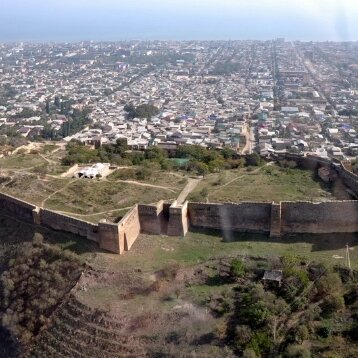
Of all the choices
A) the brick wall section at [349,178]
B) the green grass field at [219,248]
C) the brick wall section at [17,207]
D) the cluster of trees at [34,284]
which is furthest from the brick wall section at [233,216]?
the brick wall section at [17,207]

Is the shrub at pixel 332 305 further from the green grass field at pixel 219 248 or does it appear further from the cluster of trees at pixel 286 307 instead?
the green grass field at pixel 219 248

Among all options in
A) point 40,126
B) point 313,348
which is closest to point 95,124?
point 40,126

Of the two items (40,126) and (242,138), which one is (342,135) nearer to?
(242,138)

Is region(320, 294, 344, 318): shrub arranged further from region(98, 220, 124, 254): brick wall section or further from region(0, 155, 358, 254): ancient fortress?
region(98, 220, 124, 254): brick wall section

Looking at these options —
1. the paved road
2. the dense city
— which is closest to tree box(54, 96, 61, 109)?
the dense city

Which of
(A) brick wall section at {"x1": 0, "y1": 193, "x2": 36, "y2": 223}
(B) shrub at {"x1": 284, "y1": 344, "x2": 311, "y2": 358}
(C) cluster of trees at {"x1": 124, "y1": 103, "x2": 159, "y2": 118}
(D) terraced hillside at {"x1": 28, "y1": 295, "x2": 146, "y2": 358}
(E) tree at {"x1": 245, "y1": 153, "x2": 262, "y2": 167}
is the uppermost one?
(A) brick wall section at {"x1": 0, "y1": 193, "x2": 36, "y2": 223}

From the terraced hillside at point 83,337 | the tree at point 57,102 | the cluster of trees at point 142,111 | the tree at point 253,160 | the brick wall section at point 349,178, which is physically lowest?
the tree at point 57,102

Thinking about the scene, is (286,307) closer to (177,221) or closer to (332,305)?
(332,305)

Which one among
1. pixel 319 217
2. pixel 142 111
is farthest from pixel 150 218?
pixel 142 111
